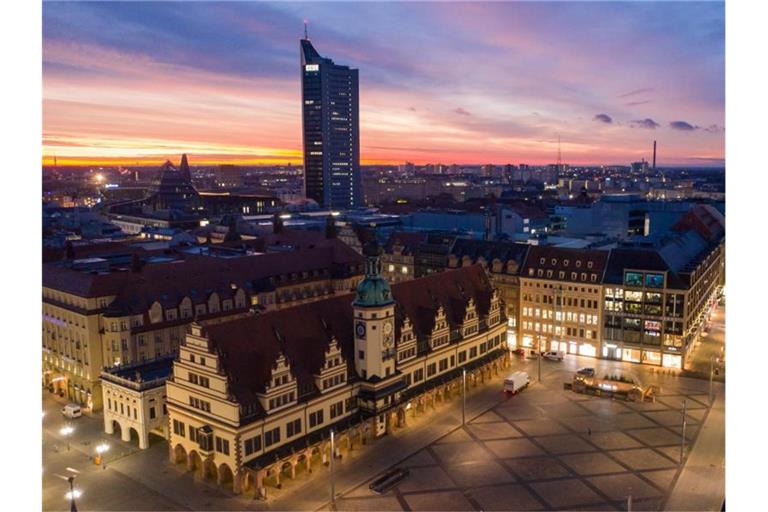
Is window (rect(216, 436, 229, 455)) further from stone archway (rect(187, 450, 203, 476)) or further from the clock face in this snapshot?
the clock face

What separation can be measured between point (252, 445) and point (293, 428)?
18.6ft

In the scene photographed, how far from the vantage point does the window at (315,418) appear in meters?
75.6

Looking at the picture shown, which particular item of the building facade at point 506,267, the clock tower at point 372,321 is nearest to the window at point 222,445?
the clock tower at point 372,321

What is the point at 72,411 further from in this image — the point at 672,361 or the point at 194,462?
the point at 672,361

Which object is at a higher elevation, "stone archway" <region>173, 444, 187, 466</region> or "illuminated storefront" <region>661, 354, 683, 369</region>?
"illuminated storefront" <region>661, 354, 683, 369</region>

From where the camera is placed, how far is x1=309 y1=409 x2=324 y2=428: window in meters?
75.6

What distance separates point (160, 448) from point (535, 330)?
70.4 m

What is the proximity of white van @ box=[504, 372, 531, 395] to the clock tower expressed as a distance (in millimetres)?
22994

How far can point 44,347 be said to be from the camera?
104562mm

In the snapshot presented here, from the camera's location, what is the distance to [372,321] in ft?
268

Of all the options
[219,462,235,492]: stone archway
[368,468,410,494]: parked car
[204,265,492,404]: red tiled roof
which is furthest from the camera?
[204,265,492,404]: red tiled roof

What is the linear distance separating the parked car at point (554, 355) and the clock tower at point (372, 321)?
44.5 metres

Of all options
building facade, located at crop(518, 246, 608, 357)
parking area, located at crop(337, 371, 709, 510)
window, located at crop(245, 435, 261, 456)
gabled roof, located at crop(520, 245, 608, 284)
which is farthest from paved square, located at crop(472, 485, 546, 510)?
gabled roof, located at crop(520, 245, 608, 284)

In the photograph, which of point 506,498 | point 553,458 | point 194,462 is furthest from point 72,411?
point 553,458
